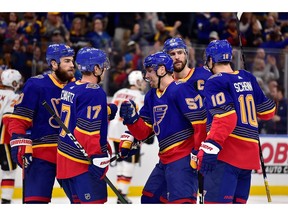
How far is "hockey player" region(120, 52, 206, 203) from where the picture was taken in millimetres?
5902

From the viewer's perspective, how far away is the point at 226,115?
5602 mm

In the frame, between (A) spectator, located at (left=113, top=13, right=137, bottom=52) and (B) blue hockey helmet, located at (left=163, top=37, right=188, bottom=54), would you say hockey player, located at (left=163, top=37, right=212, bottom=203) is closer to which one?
(B) blue hockey helmet, located at (left=163, top=37, right=188, bottom=54)

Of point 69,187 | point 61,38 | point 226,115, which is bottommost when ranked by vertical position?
point 69,187

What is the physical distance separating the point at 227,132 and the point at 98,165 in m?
0.85

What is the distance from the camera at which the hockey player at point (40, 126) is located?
20.2ft

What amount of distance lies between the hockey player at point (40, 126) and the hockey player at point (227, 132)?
3.59 feet

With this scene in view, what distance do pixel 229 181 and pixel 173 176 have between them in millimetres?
406

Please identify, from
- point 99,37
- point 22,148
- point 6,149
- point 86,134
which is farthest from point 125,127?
point 86,134

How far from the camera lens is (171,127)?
5.95 metres

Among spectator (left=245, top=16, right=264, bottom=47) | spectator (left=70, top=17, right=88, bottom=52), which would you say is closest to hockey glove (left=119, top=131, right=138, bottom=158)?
spectator (left=70, top=17, right=88, bottom=52)
